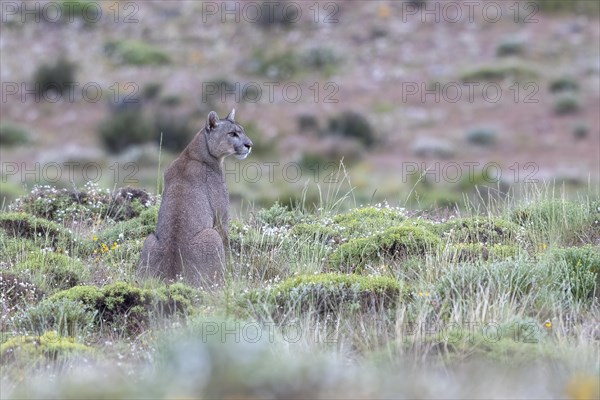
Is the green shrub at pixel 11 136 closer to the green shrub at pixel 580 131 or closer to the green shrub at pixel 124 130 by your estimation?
the green shrub at pixel 124 130

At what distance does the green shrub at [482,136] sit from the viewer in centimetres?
3825

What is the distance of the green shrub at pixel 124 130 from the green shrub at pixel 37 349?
3216cm

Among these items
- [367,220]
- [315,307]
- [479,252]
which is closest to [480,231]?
[479,252]

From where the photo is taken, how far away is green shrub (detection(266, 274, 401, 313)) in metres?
8.76

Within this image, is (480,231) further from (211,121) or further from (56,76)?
(56,76)

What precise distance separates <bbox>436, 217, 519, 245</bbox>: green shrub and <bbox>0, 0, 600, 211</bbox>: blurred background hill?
17094 millimetres

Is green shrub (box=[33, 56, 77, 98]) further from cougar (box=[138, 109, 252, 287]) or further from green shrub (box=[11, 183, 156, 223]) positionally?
cougar (box=[138, 109, 252, 287])

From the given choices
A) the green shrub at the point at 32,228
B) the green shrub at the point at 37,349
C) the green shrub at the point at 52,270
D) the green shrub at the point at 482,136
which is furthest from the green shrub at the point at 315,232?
the green shrub at the point at 482,136

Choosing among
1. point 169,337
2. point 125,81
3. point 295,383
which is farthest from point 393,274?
point 125,81

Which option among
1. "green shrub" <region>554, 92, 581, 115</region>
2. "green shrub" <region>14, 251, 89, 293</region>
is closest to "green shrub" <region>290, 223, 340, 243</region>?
"green shrub" <region>14, 251, 89, 293</region>

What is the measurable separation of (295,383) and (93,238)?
6.94m

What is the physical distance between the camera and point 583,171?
33.1 metres

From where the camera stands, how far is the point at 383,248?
10445 mm

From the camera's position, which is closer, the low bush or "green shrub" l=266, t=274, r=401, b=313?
"green shrub" l=266, t=274, r=401, b=313
